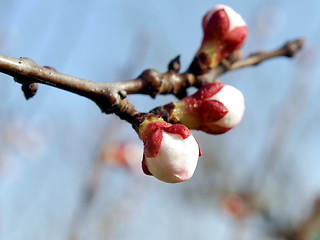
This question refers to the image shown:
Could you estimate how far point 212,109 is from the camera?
1.05 metres

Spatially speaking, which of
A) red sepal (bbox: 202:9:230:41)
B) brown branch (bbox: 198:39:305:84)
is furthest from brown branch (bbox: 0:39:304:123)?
red sepal (bbox: 202:9:230:41)

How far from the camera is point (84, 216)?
2535mm

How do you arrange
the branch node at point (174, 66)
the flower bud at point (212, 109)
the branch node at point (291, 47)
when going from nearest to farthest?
the flower bud at point (212, 109) < the branch node at point (174, 66) < the branch node at point (291, 47)

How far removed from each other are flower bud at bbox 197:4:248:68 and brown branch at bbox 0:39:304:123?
0.04 metres

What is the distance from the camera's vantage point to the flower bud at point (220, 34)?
121 centimetres

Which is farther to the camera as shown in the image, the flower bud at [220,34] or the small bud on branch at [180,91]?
the flower bud at [220,34]

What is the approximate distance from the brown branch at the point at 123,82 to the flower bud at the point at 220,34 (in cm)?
4

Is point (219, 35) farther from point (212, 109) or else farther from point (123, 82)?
point (123, 82)

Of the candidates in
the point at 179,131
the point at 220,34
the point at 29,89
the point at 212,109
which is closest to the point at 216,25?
the point at 220,34

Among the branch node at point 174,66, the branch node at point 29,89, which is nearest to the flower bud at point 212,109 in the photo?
the branch node at point 174,66

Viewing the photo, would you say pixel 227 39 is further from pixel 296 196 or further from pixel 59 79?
pixel 296 196

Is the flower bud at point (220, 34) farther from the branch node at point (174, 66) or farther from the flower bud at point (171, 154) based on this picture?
the flower bud at point (171, 154)

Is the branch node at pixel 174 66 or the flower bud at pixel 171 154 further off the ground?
the branch node at pixel 174 66

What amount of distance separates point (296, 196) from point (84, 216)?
4.39 metres
